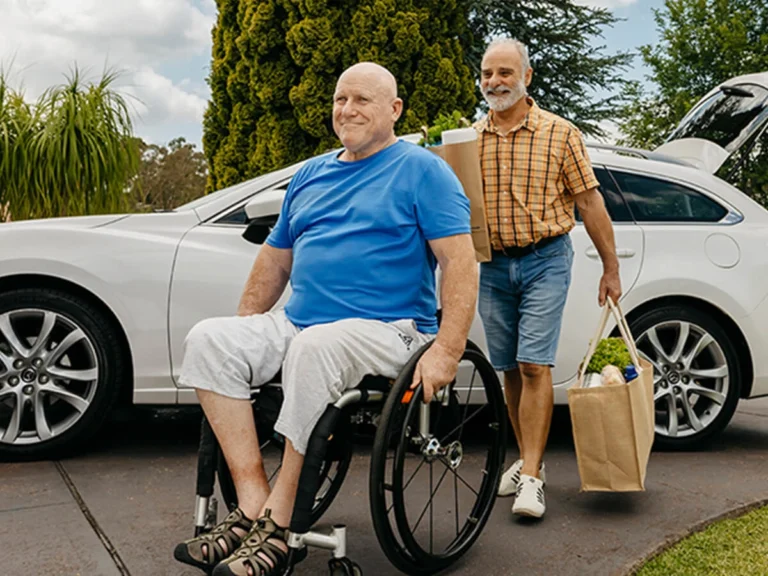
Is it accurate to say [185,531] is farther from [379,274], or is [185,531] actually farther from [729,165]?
[729,165]

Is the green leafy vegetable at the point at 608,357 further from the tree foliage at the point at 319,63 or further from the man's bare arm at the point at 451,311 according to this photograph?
the tree foliage at the point at 319,63

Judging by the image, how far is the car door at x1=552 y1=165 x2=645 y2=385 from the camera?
3.78 metres

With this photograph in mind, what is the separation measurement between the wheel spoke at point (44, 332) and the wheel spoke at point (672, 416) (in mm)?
2754

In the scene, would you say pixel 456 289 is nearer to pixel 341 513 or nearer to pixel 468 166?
pixel 468 166

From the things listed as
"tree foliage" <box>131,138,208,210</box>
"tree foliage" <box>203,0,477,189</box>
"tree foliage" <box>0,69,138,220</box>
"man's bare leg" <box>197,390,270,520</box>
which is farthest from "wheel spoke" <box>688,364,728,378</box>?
"tree foliage" <box>131,138,208,210</box>

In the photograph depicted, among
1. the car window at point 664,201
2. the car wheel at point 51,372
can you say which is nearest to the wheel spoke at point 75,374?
the car wheel at point 51,372

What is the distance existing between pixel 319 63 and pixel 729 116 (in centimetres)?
713

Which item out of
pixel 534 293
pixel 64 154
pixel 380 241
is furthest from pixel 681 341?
pixel 64 154

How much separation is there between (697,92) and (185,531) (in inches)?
1027

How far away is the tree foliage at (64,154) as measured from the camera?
641cm

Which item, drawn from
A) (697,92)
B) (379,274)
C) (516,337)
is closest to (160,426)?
(516,337)

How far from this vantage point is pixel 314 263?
247 centimetres

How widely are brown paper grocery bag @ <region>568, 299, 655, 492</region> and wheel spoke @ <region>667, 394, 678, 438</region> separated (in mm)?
982

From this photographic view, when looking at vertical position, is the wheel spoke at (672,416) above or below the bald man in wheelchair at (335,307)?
below
